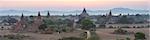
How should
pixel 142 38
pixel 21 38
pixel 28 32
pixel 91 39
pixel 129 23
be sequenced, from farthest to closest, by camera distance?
pixel 129 23, pixel 28 32, pixel 21 38, pixel 142 38, pixel 91 39

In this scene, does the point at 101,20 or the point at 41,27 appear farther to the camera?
the point at 101,20

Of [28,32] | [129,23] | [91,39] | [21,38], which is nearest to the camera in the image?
[91,39]

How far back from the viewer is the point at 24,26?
1102 inches

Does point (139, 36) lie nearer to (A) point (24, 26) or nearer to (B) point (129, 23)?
(A) point (24, 26)

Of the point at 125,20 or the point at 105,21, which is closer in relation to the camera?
the point at 105,21

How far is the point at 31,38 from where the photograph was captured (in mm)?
22125

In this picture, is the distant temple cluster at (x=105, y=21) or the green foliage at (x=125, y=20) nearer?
the distant temple cluster at (x=105, y=21)

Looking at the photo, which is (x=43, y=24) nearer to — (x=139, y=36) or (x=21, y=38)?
(x=21, y=38)

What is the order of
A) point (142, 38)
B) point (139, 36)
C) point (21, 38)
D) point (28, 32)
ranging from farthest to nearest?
1. point (28, 32)
2. point (21, 38)
3. point (139, 36)
4. point (142, 38)

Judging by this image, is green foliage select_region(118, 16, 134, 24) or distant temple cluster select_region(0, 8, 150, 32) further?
green foliage select_region(118, 16, 134, 24)

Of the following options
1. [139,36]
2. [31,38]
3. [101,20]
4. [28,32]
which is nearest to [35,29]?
[28,32]

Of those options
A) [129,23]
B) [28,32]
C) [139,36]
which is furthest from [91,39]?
[129,23]

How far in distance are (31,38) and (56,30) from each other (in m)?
5.42

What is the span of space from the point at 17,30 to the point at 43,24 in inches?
88.8
